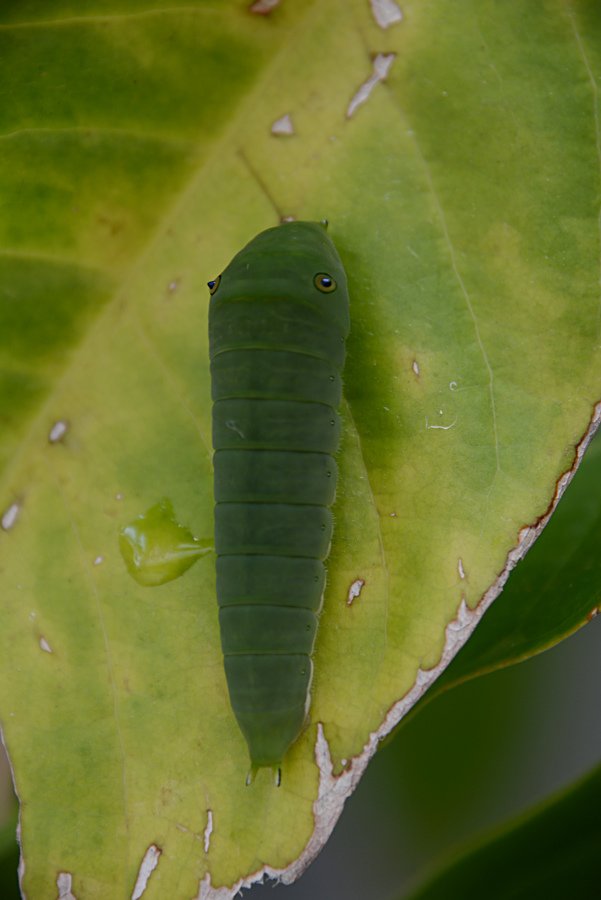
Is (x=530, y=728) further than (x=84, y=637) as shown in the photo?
→ Yes

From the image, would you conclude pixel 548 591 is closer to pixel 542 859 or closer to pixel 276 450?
pixel 542 859

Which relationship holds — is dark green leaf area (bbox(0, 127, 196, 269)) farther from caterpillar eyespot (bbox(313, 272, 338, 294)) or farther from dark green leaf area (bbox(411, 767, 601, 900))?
dark green leaf area (bbox(411, 767, 601, 900))

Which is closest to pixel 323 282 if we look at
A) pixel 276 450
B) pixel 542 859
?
pixel 276 450

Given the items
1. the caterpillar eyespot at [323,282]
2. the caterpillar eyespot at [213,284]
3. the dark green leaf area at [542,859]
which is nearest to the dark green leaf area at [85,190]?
the caterpillar eyespot at [213,284]

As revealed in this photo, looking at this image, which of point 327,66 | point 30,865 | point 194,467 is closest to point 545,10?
point 327,66

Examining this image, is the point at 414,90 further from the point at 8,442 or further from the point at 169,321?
the point at 8,442

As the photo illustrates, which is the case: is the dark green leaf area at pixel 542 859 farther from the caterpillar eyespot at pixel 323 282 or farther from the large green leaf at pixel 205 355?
the caterpillar eyespot at pixel 323 282

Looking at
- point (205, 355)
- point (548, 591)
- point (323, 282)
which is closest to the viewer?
point (323, 282)
